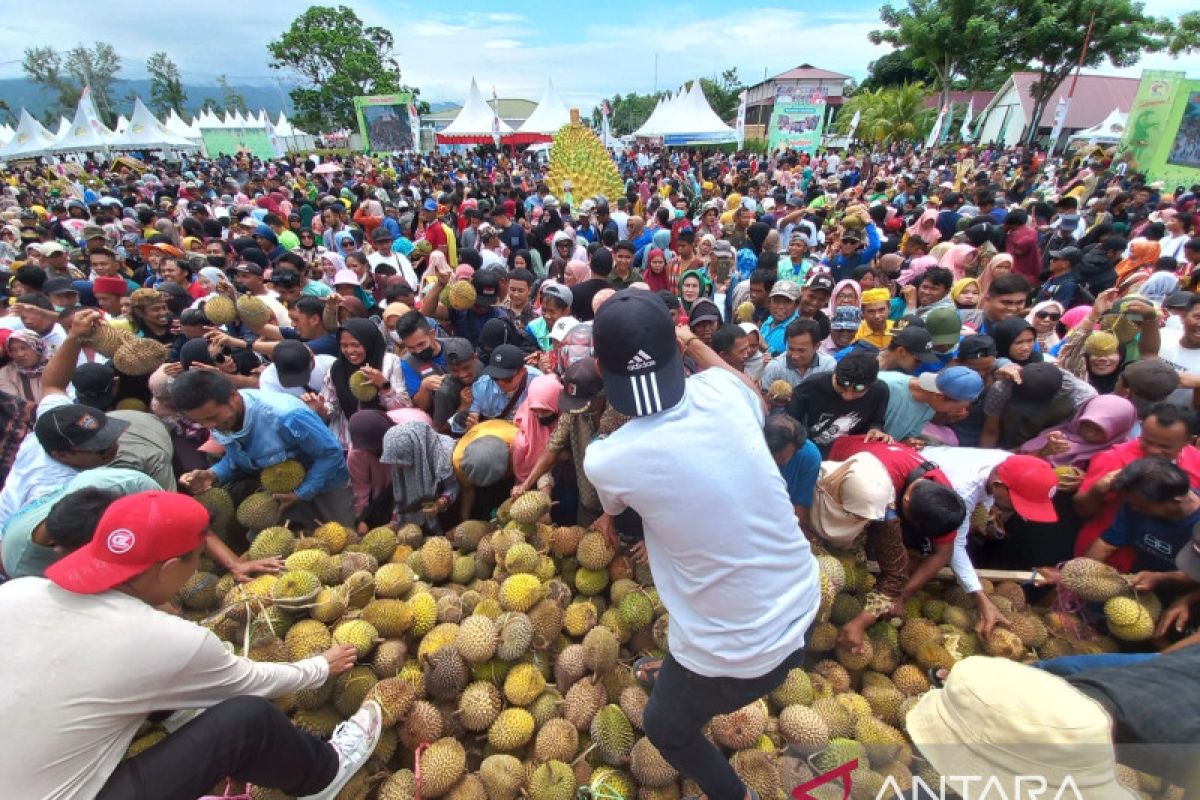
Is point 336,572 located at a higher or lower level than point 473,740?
higher

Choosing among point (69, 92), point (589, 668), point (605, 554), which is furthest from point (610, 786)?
point (69, 92)

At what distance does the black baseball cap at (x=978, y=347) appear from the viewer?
367 cm

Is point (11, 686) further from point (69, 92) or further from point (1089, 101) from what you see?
point (69, 92)

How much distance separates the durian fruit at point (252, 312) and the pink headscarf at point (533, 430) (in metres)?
3.19

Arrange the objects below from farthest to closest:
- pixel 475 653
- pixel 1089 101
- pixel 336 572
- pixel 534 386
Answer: pixel 1089 101 < pixel 534 386 < pixel 336 572 < pixel 475 653

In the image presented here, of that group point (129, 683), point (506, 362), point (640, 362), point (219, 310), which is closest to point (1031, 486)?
point (640, 362)

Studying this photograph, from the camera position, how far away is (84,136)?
28062mm

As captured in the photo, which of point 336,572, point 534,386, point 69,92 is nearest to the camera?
point 336,572

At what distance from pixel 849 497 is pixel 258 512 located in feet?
10.9

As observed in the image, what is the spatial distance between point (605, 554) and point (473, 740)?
3.35 feet

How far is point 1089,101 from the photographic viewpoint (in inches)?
1503

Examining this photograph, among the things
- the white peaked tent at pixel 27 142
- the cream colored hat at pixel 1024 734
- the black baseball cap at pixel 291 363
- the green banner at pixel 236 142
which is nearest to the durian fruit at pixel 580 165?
the black baseball cap at pixel 291 363

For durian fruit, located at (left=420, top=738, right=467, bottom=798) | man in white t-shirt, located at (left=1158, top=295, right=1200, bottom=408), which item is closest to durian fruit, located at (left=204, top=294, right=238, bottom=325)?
durian fruit, located at (left=420, top=738, right=467, bottom=798)

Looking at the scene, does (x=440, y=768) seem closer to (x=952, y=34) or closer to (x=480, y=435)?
(x=480, y=435)
